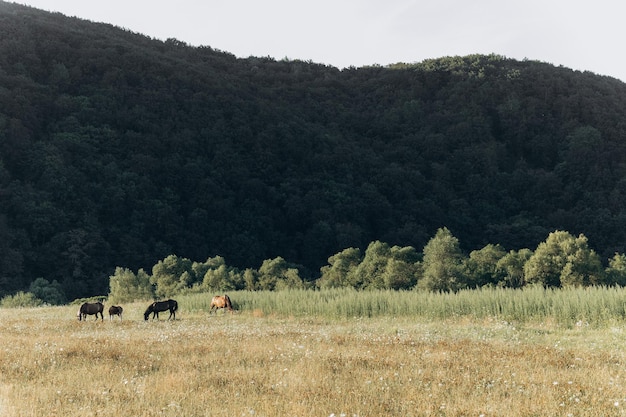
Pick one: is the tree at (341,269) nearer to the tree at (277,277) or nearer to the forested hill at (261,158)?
the tree at (277,277)

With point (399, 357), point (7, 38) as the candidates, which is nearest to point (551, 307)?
point (399, 357)

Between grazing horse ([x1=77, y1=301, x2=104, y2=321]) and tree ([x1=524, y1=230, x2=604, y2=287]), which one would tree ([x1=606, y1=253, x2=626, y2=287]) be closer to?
tree ([x1=524, y1=230, x2=604, y2=287])

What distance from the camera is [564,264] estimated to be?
47188mm

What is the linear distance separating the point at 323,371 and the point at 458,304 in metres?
17.5

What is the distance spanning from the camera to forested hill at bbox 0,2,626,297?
98.0 metres

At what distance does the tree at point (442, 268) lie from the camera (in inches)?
1920

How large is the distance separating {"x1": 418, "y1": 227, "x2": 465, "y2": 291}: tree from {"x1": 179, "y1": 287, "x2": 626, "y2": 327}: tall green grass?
1308 cm

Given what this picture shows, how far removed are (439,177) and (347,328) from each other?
121 m

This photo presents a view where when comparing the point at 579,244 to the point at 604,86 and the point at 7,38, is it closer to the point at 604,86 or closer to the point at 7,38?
the point at 7,38

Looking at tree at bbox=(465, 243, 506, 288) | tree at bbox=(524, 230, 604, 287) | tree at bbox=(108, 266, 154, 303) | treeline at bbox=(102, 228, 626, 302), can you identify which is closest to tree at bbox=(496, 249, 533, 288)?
treeline at bbox=(102, 228, 626, 302)

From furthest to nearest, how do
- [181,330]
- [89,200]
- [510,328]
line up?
[89,200]
[181,330]
[510,328]

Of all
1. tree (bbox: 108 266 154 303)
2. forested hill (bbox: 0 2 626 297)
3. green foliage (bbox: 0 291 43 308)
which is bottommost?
green foliage (bbox: 0 291 43 308)

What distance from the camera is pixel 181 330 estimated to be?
25844 mm

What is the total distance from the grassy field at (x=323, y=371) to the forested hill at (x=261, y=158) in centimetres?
6737
